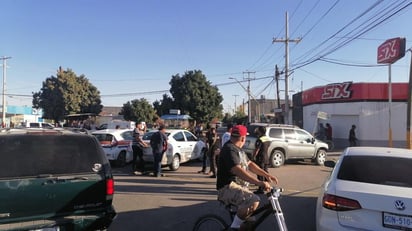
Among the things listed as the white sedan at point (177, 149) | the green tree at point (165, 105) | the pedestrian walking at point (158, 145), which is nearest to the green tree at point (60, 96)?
the green tree at point (165, 105)

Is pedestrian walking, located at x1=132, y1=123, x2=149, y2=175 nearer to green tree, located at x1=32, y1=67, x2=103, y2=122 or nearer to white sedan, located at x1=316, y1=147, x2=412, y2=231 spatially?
white sedan, located at x1=316, y1=147, x2=412, y2=231

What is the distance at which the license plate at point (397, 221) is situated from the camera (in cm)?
438

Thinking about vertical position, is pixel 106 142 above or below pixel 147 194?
above

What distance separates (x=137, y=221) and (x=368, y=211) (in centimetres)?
445

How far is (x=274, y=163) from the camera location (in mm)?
16938

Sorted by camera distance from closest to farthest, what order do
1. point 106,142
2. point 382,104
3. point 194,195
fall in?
point 194,195, point 106,142, point 382,104

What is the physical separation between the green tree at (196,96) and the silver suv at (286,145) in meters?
40.3

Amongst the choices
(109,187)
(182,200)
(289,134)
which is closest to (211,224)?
(109,187)

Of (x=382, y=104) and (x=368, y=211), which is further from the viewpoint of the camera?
(x=382, y=104)

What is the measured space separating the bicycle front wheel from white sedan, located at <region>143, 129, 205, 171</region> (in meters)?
9.62

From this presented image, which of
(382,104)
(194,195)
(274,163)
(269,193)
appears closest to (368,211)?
(269,193)

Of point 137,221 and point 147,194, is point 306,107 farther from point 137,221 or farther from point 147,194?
point 137,221

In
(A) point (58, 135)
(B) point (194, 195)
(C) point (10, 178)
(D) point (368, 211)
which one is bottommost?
(B) point (194, 195)

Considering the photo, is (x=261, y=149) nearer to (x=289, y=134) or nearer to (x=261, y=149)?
(x=261, y=149)
